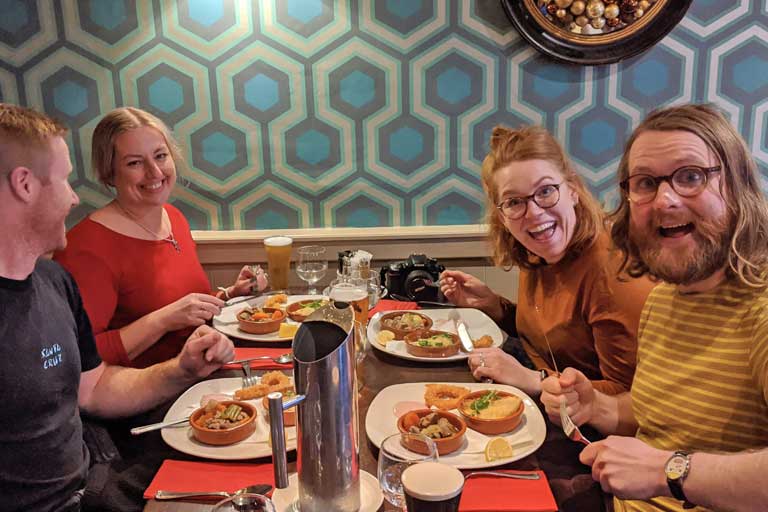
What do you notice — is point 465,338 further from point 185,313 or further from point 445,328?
point 185,313

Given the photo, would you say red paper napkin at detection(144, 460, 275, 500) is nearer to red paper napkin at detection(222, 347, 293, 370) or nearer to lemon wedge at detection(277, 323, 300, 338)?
red paper napkin at detection(222, 347, 293, 370)

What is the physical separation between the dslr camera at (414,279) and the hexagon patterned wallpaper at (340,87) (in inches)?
28.6

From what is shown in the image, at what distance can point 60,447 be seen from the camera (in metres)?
1.25

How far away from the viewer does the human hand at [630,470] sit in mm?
1023

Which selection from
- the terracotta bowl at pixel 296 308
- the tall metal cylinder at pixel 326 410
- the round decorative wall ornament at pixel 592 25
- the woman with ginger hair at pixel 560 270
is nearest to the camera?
the tall metal cylinder at pixel 326 410

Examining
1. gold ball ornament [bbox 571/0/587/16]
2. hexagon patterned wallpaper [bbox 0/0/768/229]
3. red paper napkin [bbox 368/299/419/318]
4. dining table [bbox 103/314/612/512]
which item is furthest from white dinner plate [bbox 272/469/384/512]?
gold ball ornament [bbox 571/0/587/16]

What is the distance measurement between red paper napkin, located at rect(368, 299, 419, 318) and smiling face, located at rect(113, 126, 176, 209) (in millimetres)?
879

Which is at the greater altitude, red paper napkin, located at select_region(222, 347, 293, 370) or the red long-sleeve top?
the red long-sleeve top

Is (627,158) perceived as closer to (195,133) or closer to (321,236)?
(321,236)

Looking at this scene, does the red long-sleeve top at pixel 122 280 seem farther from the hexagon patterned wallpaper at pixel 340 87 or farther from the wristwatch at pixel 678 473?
the wristwatch at pixel 678 473

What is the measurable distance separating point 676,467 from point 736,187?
545 millimetres

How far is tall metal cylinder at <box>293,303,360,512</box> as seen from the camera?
86cm

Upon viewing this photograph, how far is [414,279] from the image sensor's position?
2.37 meters

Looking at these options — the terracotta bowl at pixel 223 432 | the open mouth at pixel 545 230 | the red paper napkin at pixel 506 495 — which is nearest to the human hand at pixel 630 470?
the red paper napkin at pixel 506 495
